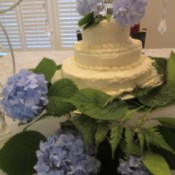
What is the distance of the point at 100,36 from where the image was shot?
2.14ft

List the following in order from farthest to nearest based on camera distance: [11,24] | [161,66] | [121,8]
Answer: [11,24]
[161,66]
[121,8]

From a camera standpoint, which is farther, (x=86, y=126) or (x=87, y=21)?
(x=87, y=21)

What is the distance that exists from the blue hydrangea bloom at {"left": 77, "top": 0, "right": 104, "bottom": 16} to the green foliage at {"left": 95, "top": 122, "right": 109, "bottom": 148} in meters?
0.27

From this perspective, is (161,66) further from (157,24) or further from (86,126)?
(157,24)

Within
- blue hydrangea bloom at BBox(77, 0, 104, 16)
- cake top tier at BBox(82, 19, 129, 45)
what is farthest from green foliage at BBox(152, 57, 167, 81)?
blue hydrangea bloom at BBox(77, 0, 104, 16)

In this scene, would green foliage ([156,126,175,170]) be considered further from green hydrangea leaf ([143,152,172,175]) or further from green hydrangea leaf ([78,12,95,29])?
green hydrangea leaf ([78,12,95,29])

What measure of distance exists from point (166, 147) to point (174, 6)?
2232 mm

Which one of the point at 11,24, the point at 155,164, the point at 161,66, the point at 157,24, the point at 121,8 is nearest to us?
the point at 155,164

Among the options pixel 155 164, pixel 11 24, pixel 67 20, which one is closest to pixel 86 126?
pixel 155 164

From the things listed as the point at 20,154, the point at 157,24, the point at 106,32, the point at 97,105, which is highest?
the point at 106,32

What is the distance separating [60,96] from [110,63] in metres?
0.17

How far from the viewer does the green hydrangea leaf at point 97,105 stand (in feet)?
1.63

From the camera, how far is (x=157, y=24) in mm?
2500

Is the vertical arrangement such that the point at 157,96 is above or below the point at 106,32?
below
